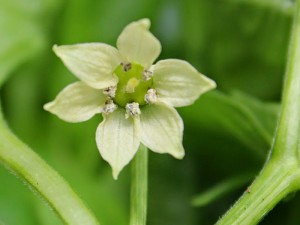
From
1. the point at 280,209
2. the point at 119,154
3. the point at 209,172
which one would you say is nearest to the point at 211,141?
the point at 209,172

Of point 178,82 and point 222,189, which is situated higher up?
point 178,82

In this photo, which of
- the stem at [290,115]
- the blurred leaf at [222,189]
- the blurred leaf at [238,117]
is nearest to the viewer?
the stem at [290,115]

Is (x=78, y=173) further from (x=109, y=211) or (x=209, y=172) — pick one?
(x=209, y=172)

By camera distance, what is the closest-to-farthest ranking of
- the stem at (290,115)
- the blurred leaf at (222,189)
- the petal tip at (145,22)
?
the petal tip at (145,22)
the stem at (290,115)
the blurred leaf at (222,189)

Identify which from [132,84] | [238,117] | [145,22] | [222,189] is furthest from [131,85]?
[222,189]

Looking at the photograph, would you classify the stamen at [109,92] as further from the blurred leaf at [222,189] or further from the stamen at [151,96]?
the blurred leaf at [222,189]

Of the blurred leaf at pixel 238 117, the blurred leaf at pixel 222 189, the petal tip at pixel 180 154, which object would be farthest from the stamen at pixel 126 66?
the blurred leaf at pixel 222 189

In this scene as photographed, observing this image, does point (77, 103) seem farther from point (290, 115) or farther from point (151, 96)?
point (290, 115)
